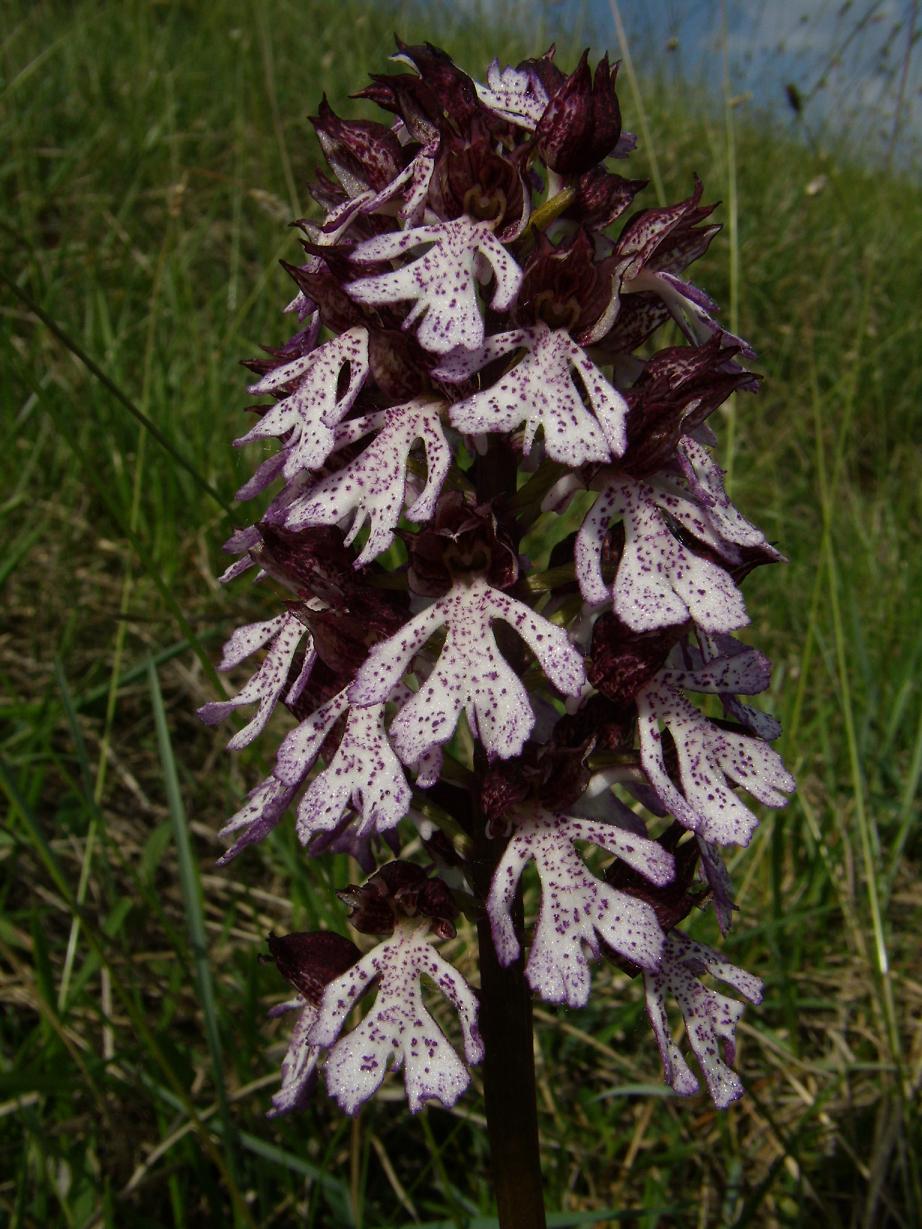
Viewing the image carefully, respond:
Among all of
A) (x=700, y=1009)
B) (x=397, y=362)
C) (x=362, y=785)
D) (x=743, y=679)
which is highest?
(x=397, y=362)

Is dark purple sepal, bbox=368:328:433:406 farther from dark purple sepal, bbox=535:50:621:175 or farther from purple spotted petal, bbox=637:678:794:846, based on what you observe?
purple spotted petal, bbox=637:678:794:846

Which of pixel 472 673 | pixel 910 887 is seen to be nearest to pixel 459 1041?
pixel 910 887

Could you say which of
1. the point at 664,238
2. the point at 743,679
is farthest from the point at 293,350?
the point at 743,679

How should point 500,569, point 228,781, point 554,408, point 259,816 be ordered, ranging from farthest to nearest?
point 228,781, point 259,816, point 500,569, point 554,408

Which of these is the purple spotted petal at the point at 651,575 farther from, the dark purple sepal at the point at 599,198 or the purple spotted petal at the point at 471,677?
the dark purple sepal at the point at 599,198

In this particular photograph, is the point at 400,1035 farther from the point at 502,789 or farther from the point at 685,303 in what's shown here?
the point at 685,303

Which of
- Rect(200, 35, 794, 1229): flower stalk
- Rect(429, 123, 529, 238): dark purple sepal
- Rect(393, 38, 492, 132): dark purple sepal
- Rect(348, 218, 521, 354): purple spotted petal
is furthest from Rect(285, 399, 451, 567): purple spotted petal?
Rect(393, 38, 492, 132): dark purple sepal
